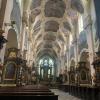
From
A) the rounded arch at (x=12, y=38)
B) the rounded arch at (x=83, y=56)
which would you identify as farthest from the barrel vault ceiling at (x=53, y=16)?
the rounded arch at (x=83, y=56)

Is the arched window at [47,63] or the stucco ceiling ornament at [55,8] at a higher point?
the stucco ceiling ornament at [55,8]

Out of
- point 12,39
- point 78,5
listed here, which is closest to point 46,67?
point 78,5

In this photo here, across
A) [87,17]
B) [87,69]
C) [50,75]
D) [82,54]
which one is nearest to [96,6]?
[87,17]

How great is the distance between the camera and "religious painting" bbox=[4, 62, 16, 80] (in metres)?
11.5

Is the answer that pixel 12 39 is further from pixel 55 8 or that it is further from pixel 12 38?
pixel 55 8

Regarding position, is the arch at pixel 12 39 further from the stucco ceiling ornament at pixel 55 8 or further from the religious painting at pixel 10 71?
the stucco ceiling ornament at pixel 55 8

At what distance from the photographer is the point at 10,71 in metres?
11.8

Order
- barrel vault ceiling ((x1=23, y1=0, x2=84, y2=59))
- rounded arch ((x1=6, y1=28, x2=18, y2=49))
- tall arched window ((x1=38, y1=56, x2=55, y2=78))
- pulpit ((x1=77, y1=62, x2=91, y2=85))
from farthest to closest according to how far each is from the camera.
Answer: tall arched window ((x1=38, y1=56, x2=55, y2=78)), barrel vault ceiling ((x1=23, y1=0, x2=84, y2=59)), pulpit ((x1=77, y1=62, x2=91, y2=85)), rounded arch ((x1=6, y1=28, x2=18, y2=49))

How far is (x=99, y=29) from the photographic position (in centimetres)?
1291

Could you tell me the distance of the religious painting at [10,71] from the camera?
11.5m

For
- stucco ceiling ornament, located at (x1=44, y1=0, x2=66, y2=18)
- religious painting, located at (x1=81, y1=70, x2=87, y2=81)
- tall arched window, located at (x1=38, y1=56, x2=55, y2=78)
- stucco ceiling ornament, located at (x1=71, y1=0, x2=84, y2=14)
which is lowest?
religious painting, located at (x1=81, y1=70, x2=87, y2=81)

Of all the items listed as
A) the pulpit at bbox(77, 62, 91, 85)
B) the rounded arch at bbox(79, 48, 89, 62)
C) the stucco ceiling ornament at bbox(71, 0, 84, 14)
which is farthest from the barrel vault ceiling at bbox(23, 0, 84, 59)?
the pulpit at bbox(77, 62, 91, 85)

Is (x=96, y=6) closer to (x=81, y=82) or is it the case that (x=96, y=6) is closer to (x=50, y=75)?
(x=81, y=82)

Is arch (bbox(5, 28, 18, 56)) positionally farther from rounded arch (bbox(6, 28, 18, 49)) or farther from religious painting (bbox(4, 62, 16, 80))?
religious painting (bbox(4, 62, 16, 80))
